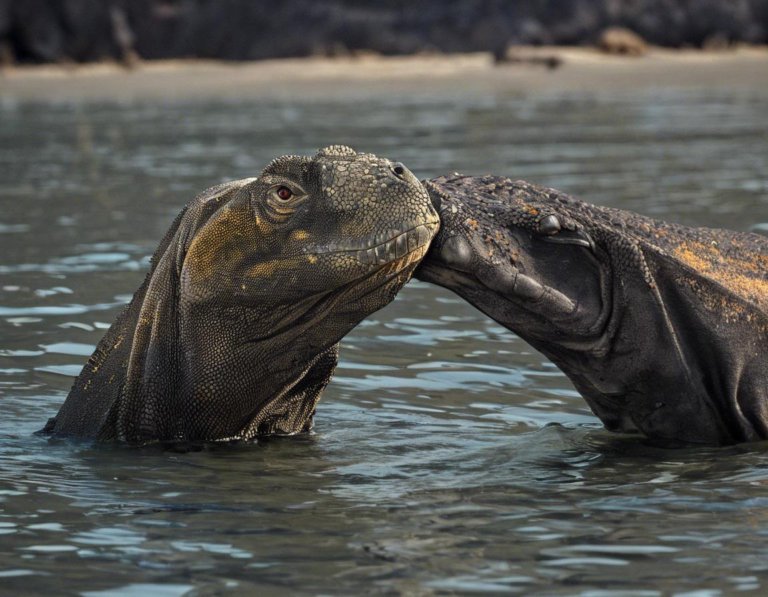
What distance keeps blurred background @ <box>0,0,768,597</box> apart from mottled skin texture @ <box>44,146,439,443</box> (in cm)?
18

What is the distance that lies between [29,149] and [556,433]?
17413mm

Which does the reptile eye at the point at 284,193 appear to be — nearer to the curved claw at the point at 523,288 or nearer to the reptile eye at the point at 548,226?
the curved claw at the point at 523,288

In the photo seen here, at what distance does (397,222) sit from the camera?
16.9ft

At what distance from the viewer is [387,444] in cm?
623

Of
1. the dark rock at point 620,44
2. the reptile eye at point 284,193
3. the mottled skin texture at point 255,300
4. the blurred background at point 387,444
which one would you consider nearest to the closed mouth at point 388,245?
the mottled skin texture at point 255,300

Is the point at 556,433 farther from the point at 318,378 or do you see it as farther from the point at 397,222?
the point at 397,222

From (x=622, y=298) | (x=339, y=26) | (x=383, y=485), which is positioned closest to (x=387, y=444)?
(x=383, y=485)

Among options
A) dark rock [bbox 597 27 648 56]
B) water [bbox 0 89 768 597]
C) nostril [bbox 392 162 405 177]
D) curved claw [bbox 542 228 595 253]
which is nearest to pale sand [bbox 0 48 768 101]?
dark rock [bbox 597 27 648 56]

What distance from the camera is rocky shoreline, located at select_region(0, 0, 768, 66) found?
45219 mm

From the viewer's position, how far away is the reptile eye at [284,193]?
17.5ft

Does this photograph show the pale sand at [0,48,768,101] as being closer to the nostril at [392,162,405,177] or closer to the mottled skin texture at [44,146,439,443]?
the mottled skin texture at [44,146,439,443]

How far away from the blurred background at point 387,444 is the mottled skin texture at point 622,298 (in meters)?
0.22

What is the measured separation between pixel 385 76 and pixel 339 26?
711 centimetres

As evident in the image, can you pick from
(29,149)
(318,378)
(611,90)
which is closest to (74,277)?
(318,378)
